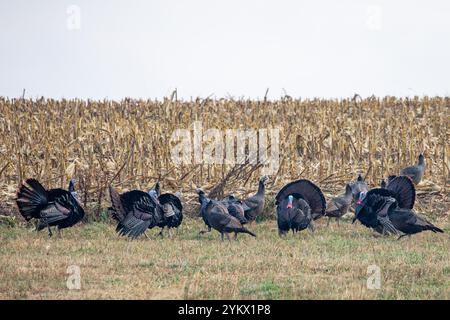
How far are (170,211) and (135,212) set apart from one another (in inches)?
30.6

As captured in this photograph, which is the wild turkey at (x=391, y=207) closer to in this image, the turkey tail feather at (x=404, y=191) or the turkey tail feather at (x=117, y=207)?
the turkey tail feather at (x=404, y=191)

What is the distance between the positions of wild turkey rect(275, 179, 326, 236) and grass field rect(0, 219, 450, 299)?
12.6 inches

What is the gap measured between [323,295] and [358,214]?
19.3 ft

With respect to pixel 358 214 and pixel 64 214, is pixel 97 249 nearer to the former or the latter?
pixel 64 214

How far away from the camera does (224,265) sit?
14016 mm

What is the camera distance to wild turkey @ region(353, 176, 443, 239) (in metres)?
16.8

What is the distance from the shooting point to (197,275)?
1302cm

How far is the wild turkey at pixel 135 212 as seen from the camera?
56.0ft

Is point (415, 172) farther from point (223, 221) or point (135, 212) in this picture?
point (135, 212)

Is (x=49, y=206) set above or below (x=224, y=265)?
above
